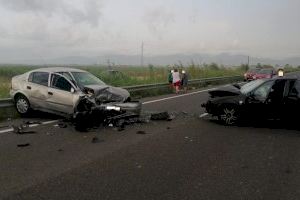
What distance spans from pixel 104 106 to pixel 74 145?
3.00m

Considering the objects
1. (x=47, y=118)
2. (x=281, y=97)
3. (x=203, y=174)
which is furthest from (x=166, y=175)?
(x=47, y=118)

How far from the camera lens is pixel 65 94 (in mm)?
13805

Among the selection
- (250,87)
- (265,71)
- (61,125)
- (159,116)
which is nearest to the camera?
(61,125)

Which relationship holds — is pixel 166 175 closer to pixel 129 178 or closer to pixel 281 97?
pixel 129 178

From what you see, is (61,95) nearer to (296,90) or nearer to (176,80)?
(296,90)

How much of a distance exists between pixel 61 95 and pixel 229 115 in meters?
4.71

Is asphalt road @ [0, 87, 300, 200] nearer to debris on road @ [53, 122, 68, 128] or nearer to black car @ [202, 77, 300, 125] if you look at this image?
debris on road @ [53, 122, 68, 128]

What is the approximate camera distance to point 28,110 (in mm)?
14641

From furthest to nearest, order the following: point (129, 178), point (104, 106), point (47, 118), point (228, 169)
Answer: point (47, 118) → point (104, 106) → point (228, 169) → point (129, 178)

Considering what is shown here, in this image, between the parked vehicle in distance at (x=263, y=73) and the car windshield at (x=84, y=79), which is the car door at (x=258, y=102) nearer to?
the car windshield at (x=84, y=79)

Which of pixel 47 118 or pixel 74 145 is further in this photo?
pixel 47 118

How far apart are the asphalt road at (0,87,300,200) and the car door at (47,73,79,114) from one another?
3.56 ft

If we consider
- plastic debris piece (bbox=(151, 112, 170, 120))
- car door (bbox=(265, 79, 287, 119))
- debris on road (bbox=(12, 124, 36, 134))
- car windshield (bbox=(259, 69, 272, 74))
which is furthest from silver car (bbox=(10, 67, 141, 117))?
car windshield (bbox=(259, 69, 272, 74))

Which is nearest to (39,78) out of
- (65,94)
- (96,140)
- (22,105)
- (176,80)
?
(22,105)
